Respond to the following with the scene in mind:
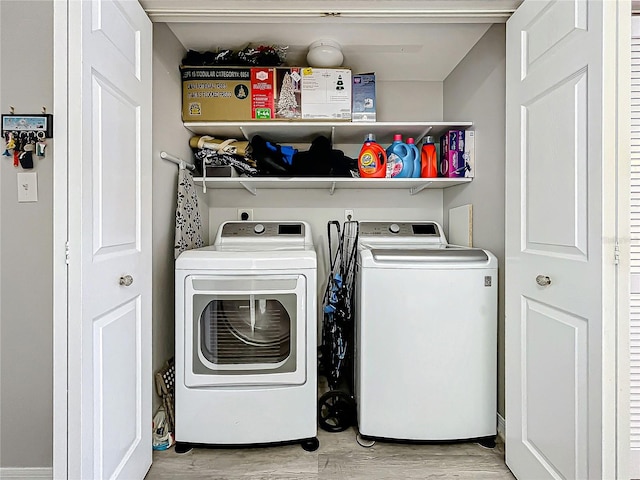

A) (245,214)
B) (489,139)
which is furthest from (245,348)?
(489,139)

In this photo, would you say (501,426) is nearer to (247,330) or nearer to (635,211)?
(635,211)

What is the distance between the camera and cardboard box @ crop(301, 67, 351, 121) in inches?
88.7

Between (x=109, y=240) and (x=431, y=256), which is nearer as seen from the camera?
(x=109, y=240)

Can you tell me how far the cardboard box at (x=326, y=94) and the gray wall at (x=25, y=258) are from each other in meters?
1.23

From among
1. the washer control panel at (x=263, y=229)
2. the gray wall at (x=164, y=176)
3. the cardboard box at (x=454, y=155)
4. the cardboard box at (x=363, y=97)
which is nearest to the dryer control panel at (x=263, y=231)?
the washer control panel at (x=263, y=229)

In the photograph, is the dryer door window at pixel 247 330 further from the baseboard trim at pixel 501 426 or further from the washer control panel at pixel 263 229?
the baseboard trim at pixel 501 426

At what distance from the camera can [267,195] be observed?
9.25 ft

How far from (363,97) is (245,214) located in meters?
1.14

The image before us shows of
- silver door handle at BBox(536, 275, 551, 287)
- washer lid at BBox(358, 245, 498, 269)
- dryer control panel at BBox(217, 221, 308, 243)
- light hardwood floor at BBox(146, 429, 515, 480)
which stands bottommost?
light hardwood floor at BBox(146, 429, 515, 480)

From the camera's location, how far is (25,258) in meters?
1.63

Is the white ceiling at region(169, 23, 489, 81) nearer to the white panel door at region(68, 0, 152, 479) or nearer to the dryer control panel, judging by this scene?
the white panel door at region(68, 0, 152, 479)

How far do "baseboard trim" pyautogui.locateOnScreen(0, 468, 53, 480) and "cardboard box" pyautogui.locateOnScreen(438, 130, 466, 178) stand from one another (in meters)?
2.52

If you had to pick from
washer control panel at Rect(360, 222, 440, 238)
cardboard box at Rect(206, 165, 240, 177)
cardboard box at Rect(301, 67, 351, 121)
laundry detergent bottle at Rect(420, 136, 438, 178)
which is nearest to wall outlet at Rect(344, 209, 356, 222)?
washer control panel at Rect(360, 222, 440, 238)

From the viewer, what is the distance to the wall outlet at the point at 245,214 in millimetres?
2785
